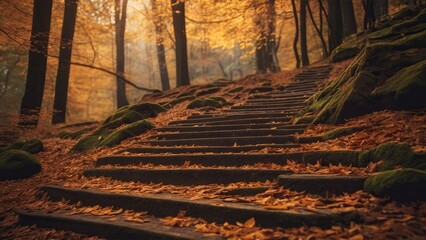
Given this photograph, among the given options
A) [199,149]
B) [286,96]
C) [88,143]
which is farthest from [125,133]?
[286,96]

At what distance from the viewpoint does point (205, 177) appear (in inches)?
188

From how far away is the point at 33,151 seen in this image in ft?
26.9

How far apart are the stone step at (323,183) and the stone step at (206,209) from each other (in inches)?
23.3

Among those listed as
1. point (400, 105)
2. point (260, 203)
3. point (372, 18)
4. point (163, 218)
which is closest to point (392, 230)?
point (260, 203)

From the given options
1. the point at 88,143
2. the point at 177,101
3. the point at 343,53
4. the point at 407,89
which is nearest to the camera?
the point at 407,89

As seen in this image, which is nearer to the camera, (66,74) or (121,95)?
(66,74)

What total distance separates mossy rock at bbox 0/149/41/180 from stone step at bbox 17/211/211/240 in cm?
221

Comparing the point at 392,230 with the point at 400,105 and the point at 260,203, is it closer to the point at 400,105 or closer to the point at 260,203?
the point at 260,203

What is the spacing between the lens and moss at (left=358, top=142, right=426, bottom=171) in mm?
3399

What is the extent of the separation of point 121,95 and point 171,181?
13.6 metres

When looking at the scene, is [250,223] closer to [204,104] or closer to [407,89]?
[407,89]

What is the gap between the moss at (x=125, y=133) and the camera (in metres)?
7.43

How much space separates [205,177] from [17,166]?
4.23 m

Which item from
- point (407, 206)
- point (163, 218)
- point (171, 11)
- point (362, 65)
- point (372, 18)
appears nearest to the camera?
point (407, 206)
